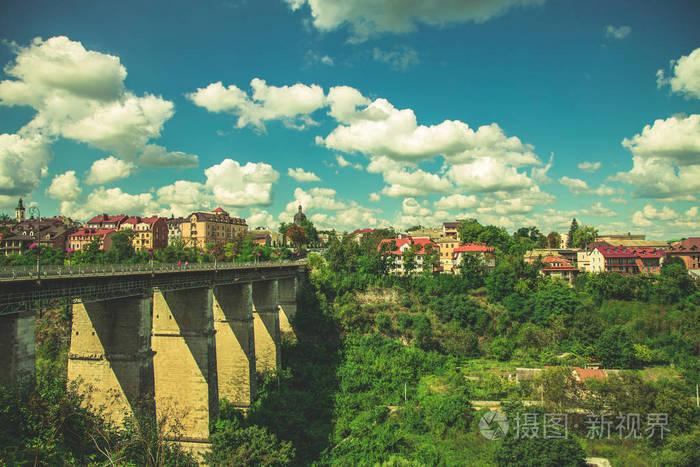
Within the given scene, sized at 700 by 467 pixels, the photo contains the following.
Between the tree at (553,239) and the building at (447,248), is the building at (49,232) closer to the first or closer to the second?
the building at (447,248)

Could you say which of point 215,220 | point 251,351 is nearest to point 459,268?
point 251,351

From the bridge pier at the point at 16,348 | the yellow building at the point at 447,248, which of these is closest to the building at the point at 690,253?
the yellow building at the point at 447,248

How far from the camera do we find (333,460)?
23.0 meters

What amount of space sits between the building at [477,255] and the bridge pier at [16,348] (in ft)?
179

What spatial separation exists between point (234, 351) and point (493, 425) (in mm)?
18887

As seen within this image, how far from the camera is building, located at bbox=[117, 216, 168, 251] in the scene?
259 feet

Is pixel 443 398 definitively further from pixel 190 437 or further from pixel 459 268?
pixel 459 268

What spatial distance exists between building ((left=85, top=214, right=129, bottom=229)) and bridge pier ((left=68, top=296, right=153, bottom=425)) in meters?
71.8

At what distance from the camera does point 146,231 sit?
79.1 meters

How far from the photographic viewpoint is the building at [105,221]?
81738 mm

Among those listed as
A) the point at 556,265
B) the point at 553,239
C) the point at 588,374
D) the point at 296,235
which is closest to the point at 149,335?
the point at 588,374

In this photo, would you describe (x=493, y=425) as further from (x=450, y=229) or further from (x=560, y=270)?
(x=450, y=229)

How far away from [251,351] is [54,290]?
15.2 m

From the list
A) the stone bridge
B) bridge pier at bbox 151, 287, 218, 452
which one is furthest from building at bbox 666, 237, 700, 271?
bridge pier at bbox 151, 287, 218, 452
